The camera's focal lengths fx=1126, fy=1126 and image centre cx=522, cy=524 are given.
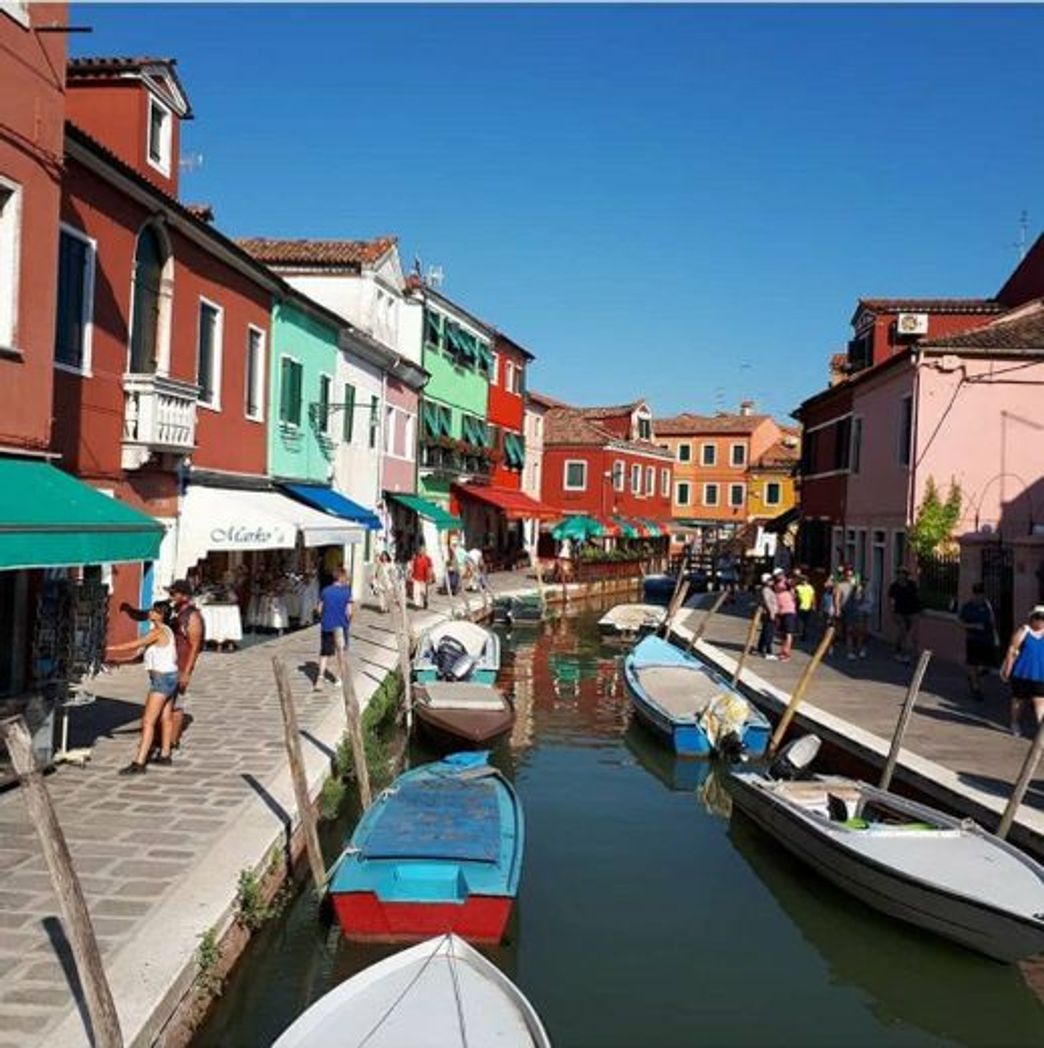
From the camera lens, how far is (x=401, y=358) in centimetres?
3008

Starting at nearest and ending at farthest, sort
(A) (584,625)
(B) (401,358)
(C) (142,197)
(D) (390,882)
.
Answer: (D) (390,882), (C) (142,197), (B) (401,358), (A) (584,625)

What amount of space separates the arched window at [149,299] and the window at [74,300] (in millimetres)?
1396

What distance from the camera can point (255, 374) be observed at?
20500 mm

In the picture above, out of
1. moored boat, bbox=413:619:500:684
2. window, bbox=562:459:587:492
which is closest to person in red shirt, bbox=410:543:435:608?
moored boat, bbox=413:619:500:684

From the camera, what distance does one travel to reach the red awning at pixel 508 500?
127ft

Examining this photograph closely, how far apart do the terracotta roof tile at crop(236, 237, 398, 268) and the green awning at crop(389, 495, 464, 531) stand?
6385 millimetres

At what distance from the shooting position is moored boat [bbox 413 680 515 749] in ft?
45.6

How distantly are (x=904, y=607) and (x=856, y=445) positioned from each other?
8.32 m

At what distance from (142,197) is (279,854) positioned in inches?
383

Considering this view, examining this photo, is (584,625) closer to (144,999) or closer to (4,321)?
(4,321)

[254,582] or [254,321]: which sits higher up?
[254,321]

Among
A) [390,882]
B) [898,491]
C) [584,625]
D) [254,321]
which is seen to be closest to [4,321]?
[390,882]

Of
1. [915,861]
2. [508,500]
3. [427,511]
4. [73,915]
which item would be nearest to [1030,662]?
[915,861]

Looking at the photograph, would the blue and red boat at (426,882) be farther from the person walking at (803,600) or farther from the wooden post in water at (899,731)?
the person walking at (803,600)
